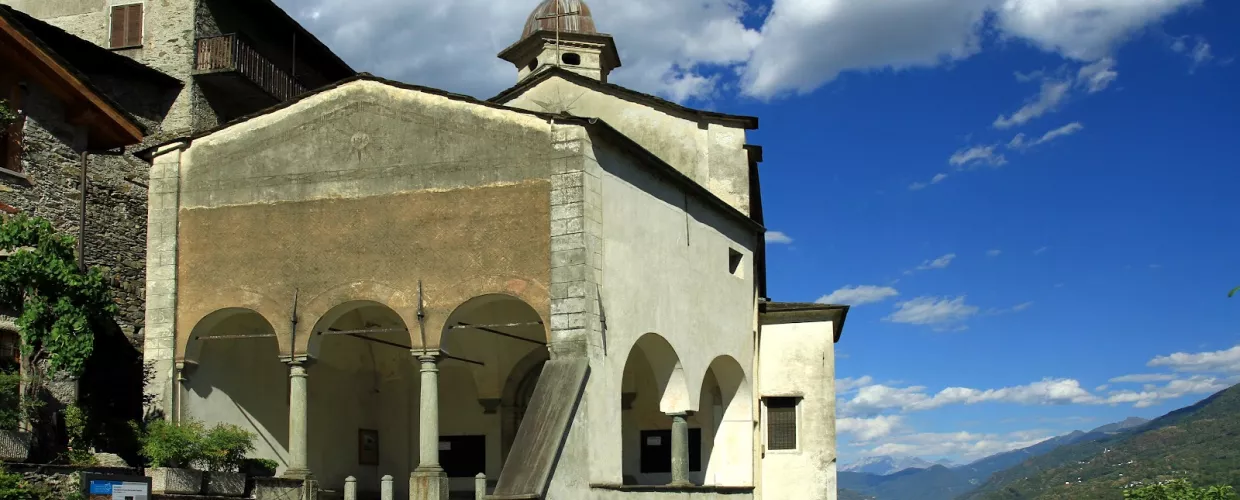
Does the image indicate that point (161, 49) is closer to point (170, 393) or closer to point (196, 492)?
point (170, 393)

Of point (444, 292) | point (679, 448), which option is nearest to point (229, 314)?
point (444, 292)

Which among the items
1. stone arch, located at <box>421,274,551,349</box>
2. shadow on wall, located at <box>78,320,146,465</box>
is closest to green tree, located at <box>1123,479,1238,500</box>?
stone arch, located at <box>421,274,551,349</box>

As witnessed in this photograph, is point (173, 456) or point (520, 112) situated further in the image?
point (520, 112)

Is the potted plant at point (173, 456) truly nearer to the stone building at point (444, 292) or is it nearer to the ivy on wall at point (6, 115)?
the stone building at point (444, 292)

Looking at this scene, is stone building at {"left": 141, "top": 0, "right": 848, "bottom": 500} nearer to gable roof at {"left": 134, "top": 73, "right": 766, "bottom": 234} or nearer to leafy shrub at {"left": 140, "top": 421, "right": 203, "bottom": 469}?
gable roof at {"left": 134, "top": 73, "right": 766, "bottom": 234}

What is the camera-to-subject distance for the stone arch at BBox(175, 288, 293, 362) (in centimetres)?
2095

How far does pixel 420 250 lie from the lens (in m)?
20.5

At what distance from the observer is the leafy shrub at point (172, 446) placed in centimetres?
1922

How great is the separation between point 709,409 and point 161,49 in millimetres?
14027

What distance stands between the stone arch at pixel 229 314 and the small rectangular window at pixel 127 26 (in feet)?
29.4

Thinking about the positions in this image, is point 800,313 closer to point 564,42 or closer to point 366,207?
point 564,42

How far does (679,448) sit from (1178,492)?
872cm

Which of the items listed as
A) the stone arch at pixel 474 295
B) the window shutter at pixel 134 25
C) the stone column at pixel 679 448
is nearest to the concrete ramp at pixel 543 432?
the stone arch at pixel 474 295

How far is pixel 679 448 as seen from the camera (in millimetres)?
23062
